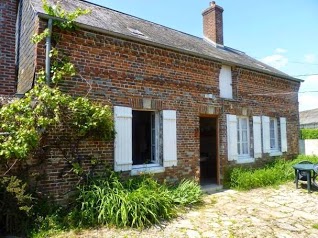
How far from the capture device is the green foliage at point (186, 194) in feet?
22.2

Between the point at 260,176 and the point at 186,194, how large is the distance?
3525mm

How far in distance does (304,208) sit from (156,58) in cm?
562

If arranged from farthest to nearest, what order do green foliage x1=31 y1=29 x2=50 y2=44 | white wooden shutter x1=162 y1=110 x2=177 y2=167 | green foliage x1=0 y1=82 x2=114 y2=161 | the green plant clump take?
white wooden shutter x1=162 y1=110 x2=177 y2=167 → green foliage x1=31 y1=29 x2=50 y2=44 → the green plant clump → green foliage x1=0 y1=82 x2=114 y2=161

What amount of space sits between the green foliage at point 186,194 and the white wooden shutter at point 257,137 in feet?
13.1

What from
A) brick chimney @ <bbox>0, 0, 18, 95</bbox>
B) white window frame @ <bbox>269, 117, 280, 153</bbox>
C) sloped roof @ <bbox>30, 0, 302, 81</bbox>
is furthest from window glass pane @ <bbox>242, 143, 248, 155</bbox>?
brick chimney @ <bbox>0, 0, 18, 95</bbox>

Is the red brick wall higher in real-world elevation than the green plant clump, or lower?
higher

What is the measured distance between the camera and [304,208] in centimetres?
679

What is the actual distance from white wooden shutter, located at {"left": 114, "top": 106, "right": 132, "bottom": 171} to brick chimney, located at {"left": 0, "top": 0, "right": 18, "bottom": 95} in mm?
2927

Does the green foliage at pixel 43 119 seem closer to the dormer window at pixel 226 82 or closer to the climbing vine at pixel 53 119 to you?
the climbing vine at pixel 53 119

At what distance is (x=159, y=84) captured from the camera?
7629 millimetres

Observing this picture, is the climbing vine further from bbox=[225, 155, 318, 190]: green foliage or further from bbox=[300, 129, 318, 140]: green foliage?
bbox=[300, 129, 318, 140]: green foliage

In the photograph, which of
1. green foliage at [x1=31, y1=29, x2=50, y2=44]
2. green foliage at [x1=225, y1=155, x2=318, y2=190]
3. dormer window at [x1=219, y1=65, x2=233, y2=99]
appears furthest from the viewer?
dormer window at [x1=219, y1=65, x2=233, y2=99]

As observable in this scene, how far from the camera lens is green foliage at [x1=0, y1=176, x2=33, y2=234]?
5.03 metres

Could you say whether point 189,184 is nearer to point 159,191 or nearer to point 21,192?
point 159,191
